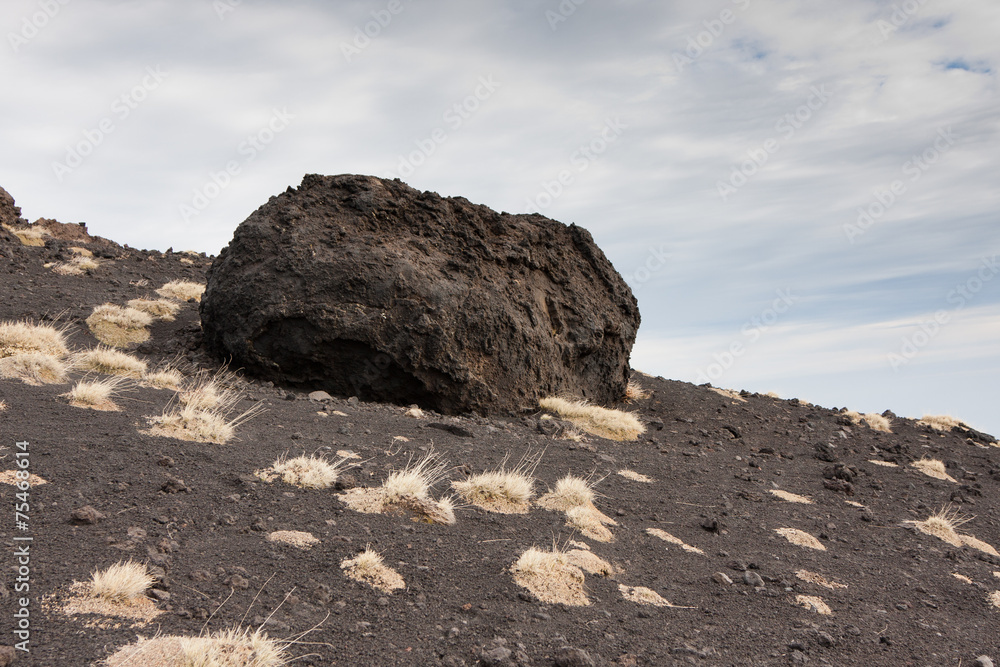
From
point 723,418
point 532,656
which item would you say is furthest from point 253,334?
point 723,418

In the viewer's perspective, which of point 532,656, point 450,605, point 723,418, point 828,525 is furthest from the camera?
point 723,418

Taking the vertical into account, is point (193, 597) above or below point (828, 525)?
below

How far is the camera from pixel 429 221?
40.9 ft

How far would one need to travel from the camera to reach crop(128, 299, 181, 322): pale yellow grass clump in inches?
572

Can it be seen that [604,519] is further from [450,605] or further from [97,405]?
[97,405]

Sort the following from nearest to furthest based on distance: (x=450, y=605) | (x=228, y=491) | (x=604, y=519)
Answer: (x=450, y=605) < (x=228, y=491) < (x=604, y=519)

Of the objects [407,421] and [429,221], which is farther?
[429,221]

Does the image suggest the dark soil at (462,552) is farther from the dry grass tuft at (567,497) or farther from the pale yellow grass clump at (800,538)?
the dry grass tuft at (567,497)

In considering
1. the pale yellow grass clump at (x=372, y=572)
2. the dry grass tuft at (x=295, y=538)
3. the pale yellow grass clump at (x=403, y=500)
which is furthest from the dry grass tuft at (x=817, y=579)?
the dry grass tuft at (x=295, y=538)

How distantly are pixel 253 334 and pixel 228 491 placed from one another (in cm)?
550

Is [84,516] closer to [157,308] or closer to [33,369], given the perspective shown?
[33,369]

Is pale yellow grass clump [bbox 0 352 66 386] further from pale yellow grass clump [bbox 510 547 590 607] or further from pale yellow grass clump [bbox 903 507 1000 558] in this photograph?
pale yellow grass clump [bbox 903 507 1000 558]

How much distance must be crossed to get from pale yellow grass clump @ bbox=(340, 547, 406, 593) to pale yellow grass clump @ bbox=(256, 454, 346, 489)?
4.90 ft

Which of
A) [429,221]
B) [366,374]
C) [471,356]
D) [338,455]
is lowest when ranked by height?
[338,455]
